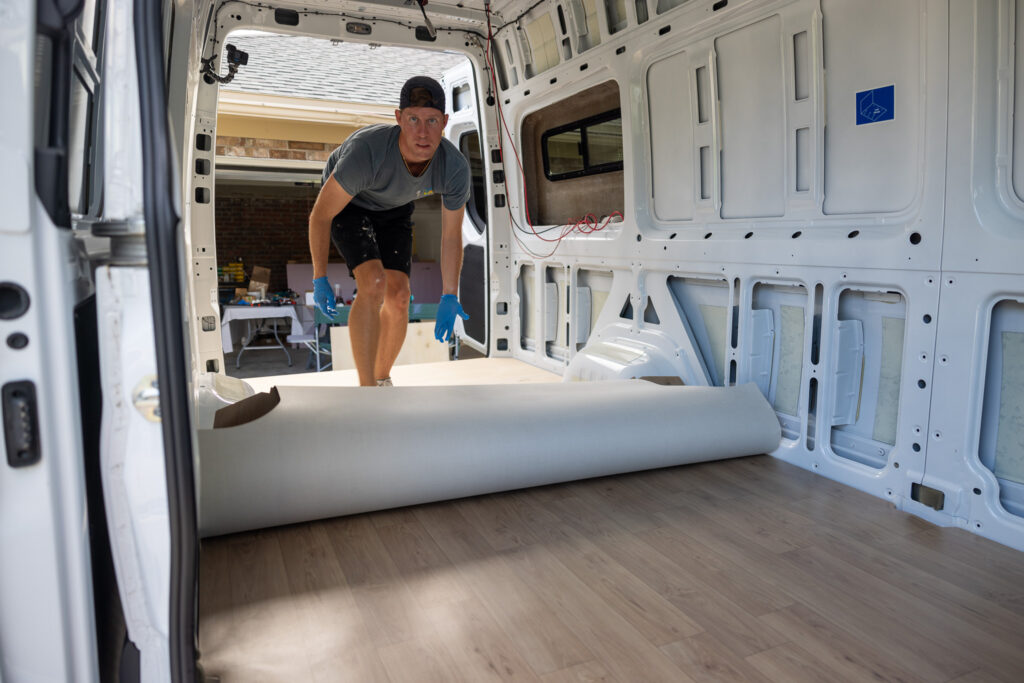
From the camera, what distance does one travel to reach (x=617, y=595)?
1.87 meters

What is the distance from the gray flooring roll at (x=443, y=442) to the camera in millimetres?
2162

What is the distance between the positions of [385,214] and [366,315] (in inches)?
26.2

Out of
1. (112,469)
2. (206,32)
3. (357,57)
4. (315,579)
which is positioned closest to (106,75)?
(112,469)

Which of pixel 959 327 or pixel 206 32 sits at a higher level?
pixel 206 32

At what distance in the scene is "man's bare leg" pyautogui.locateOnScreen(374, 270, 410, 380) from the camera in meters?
4.24

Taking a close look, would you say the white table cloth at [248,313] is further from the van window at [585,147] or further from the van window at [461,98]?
the van window at [585,147]

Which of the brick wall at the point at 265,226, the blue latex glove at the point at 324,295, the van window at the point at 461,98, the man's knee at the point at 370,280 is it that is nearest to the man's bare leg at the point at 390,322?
the man's knee at the point at 370,280

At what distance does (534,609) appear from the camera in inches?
70.7

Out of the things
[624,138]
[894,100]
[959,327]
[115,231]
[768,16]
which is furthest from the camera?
[624,138]

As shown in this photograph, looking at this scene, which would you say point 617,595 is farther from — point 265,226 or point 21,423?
point 265,226

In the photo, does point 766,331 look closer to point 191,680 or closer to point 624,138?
point 624,138

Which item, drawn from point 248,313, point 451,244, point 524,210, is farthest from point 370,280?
point 248,313

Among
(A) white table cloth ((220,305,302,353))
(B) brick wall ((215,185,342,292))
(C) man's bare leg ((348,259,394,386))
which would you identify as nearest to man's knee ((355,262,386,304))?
(C) man's bare leg ((348,259,394,386))

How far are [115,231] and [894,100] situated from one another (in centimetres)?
249
